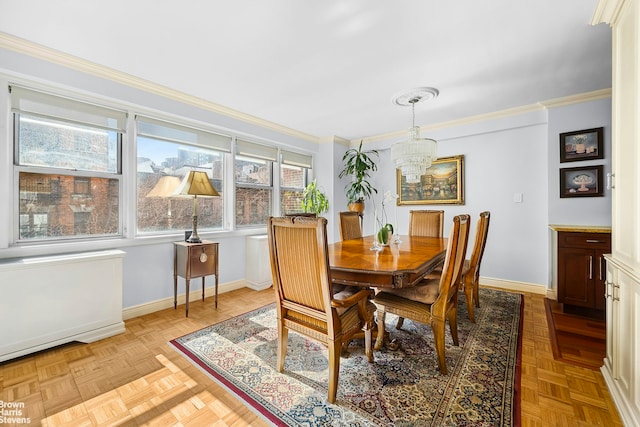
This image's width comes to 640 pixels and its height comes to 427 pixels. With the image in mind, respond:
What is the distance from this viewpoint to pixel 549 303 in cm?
308

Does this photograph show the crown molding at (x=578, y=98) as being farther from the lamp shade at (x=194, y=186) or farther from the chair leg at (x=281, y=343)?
the lamp shade at (x=194, y=186)

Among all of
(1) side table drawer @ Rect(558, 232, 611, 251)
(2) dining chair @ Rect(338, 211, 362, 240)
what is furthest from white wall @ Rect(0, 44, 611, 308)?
(2) dining chair @ Rect(338, 211, 362, 240)

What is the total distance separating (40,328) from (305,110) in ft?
10.5

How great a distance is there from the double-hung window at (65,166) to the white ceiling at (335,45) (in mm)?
493

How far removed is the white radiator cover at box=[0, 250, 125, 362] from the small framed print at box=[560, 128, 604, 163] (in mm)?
4730

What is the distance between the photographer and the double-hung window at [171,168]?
2.96 meters

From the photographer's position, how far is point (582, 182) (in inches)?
121

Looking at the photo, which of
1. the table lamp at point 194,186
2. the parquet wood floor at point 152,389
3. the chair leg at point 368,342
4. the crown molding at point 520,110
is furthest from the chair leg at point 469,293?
the table lamp at point 194,186

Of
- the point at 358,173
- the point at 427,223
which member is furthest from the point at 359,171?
the point at 427,223

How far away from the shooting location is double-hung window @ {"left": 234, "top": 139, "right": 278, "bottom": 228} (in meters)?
3.88

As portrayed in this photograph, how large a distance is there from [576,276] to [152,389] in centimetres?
375

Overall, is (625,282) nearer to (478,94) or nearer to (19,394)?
(478,94)

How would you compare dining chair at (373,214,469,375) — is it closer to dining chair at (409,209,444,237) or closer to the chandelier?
the chandelier

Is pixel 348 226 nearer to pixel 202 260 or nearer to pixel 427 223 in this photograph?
pixel 427 223
